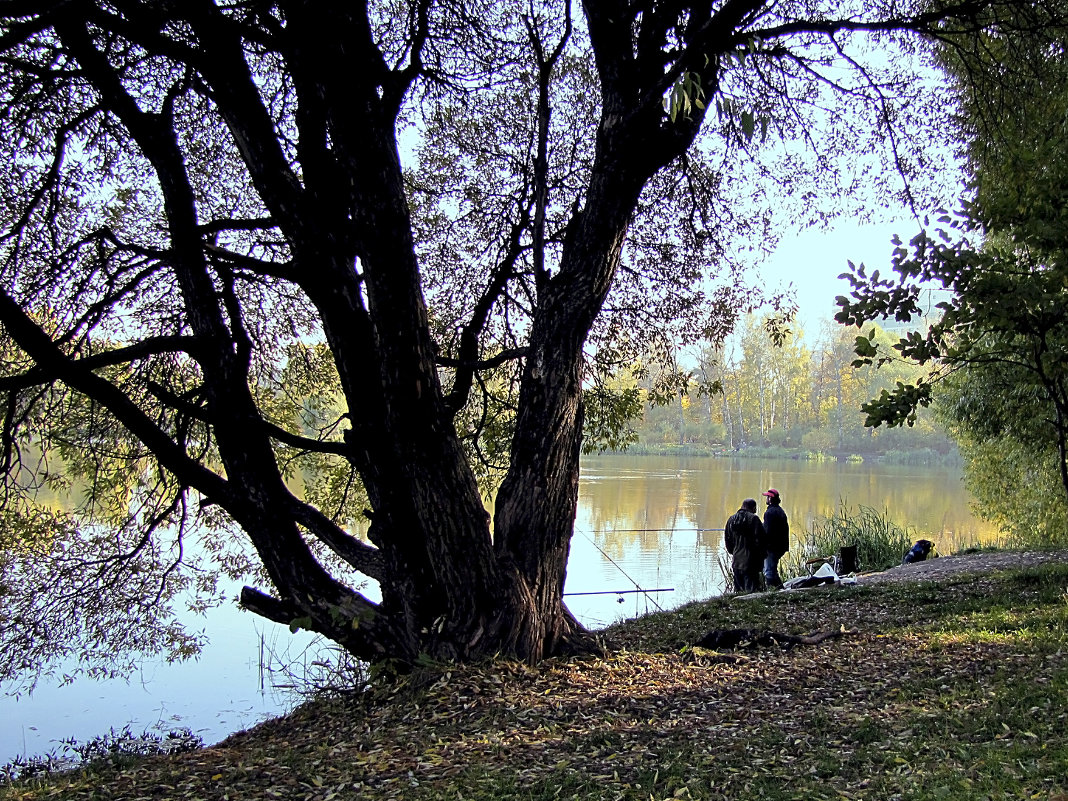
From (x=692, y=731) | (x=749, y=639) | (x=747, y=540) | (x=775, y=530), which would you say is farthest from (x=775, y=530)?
(x=692, y=731)

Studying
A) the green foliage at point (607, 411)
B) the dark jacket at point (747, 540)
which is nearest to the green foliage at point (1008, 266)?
the green foliage at point (607, 411)

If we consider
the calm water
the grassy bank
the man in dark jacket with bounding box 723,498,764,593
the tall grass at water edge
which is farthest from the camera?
the tall grass at water edge

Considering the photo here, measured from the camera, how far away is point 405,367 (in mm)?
4824

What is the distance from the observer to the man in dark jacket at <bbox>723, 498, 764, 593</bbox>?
34.8 ft

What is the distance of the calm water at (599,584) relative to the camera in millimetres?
9344

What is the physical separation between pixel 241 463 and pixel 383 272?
1650 mm

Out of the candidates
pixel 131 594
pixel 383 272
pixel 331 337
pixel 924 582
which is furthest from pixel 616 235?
pixel 131 594

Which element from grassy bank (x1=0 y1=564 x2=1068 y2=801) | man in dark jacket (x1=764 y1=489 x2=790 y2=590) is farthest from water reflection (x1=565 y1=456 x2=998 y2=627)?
grassy bank (x1=0 y1=564 x2=1068 y2=801)

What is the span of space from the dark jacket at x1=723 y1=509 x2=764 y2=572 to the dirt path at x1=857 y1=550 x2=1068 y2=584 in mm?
1251

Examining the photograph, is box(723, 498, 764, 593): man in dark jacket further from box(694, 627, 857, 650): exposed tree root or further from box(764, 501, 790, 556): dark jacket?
box(694, 627, 857, 650): exposed tree root

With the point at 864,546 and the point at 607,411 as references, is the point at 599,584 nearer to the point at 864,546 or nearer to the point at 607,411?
the point at 864,546

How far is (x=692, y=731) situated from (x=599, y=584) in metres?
11.3

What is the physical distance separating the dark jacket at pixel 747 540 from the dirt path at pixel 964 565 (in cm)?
125

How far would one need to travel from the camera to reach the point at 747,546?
35.1 feet
